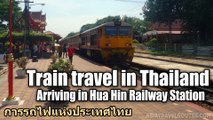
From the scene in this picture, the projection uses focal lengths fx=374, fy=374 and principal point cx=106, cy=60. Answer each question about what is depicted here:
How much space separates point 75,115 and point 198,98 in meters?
4.63

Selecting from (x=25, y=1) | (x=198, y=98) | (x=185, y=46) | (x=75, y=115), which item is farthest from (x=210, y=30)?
(x=75, y=115)

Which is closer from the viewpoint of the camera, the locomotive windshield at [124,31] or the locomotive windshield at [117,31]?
the locomotive windshield at [117,31]

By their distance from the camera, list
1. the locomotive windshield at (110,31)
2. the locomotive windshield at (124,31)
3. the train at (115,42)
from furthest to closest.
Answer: the locomotive windshield at (124,31) < the locomotive windshield at (110,31) < the train at (115,42)

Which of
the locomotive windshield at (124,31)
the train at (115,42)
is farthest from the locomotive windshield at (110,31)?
the locomotive windshield at (124,31)

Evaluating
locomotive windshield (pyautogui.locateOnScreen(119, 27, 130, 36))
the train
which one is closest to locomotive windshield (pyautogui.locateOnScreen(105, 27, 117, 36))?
the train

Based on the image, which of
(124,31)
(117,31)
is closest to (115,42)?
(117,31)

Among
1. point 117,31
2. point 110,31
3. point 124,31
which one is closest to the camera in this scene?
point 110,31

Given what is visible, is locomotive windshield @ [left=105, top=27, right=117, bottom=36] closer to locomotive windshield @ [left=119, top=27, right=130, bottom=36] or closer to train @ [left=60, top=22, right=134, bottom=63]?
train @ [left=60, top=22, right=134, bottom=63]

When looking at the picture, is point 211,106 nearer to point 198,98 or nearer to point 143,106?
point 198,98

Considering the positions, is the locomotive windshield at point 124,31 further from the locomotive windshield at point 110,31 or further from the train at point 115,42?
the locomotive windshield at point 110,31

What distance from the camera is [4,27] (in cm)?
6031

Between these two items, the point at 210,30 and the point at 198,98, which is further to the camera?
the point at 210,30

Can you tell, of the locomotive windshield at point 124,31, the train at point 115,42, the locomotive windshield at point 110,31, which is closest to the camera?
the train at point 115,42

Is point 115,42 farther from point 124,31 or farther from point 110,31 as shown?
point 124,31
